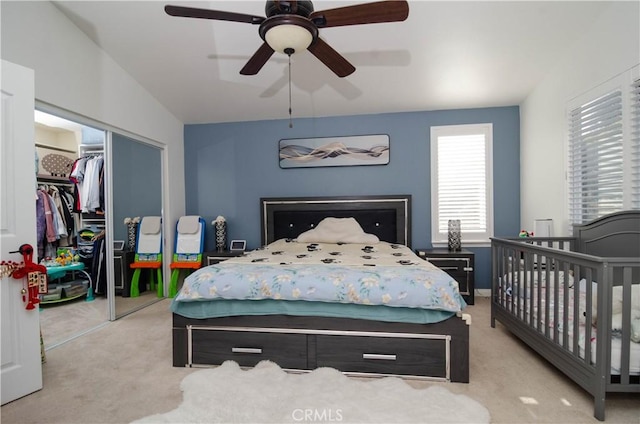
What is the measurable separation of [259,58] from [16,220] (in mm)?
1849

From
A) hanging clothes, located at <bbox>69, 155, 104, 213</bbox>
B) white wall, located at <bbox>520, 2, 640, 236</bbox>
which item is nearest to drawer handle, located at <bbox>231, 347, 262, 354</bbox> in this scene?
hanging clothes, located at <bbox>69, 155, 104, 213</bbox>

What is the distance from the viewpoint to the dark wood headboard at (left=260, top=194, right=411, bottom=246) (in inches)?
165

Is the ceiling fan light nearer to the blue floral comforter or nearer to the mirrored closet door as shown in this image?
the blue floral comforter

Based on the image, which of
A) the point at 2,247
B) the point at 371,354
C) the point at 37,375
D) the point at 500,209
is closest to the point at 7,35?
the point at 2,247

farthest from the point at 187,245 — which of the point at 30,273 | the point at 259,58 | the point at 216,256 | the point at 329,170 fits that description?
the point at 259,58

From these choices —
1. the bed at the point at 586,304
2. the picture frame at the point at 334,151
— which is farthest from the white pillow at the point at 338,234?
the bed at the point at 586,304

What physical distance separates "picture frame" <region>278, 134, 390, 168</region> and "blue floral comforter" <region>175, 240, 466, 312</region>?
6.67 ft

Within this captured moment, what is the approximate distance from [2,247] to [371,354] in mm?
2367

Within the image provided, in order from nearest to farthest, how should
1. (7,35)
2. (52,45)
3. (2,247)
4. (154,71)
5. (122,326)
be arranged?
(2,247), (7,35), (52,45), (122,326), (154,71)

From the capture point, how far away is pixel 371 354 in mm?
2141

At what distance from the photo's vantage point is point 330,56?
7.07 feet

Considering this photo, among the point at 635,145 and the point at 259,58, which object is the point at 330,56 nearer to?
the point at 259,58

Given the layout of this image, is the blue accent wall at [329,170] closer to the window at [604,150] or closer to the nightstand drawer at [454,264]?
the nightstand drawer at [454,264]

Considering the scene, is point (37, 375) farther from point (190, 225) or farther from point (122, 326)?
A: point (190, 225)
